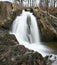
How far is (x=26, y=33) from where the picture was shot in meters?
18.9

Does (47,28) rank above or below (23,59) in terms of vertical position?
below

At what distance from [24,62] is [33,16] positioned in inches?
530

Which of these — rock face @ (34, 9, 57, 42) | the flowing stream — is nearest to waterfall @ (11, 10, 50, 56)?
the flowing stream

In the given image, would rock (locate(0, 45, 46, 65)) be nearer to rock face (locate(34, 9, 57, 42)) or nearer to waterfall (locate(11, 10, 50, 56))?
waterfall (locate(11, 10, 50, 56))

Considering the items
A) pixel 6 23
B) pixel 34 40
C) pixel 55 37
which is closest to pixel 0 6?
pixel 6 23

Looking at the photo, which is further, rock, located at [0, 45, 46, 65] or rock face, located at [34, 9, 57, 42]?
rock face, located at [34, 9, 57, 42]

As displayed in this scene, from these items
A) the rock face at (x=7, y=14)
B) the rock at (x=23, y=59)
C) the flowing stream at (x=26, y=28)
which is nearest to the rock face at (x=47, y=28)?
the flowing stream at (x=26, y=28)

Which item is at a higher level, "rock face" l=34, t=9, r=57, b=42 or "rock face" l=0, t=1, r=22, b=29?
"rock face" l=0, t=1, r=22, b=29

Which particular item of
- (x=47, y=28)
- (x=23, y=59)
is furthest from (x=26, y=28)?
(x=23, y=59)

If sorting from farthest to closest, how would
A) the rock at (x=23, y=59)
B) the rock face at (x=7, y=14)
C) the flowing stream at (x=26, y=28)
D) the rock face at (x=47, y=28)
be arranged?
the rock face at (x=47, y=28), the rock face at (x=7, y=14), the flowing stream at (x=26, y=28), the rock at (x=23, y=59)

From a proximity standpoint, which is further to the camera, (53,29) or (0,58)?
(53,29)

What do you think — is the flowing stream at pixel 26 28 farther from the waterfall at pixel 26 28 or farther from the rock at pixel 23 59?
the rock at pixel 23 59

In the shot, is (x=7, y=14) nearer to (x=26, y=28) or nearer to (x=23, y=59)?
(x=26, y=28)

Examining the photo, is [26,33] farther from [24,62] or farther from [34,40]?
[24,62]
